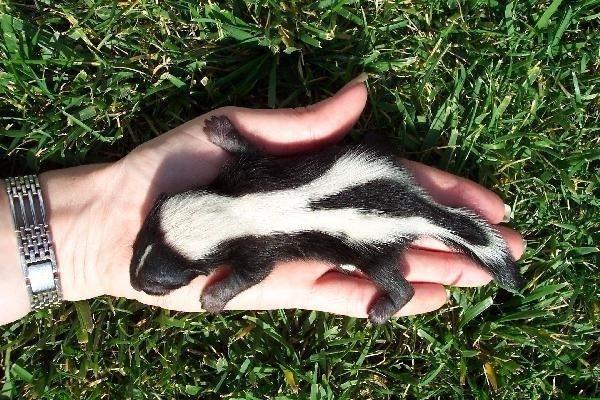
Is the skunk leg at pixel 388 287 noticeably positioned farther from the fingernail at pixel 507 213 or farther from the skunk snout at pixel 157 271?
the skunk snout at pixel 157 271

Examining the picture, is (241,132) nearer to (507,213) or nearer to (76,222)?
(76,222)

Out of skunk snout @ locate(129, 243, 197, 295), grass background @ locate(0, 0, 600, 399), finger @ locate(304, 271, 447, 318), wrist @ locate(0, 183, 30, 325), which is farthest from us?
grass background @ locate(0, 0, 600, 399)

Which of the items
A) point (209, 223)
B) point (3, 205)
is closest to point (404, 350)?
point (209, 223)

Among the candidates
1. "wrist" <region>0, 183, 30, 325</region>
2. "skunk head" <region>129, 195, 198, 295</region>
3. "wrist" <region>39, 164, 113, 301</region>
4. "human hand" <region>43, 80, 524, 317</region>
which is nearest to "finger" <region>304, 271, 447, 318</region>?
"human hand" <region>43, 80, 524, 317</region>

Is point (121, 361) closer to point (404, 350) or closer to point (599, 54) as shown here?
point (404, 350)

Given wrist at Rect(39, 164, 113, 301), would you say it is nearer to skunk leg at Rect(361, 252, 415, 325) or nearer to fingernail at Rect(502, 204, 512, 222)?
skunk leg at Rect(361, 252, 415, 325)

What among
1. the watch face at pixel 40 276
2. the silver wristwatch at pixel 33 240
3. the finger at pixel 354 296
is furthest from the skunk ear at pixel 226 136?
the watch face at pixel 40 276
